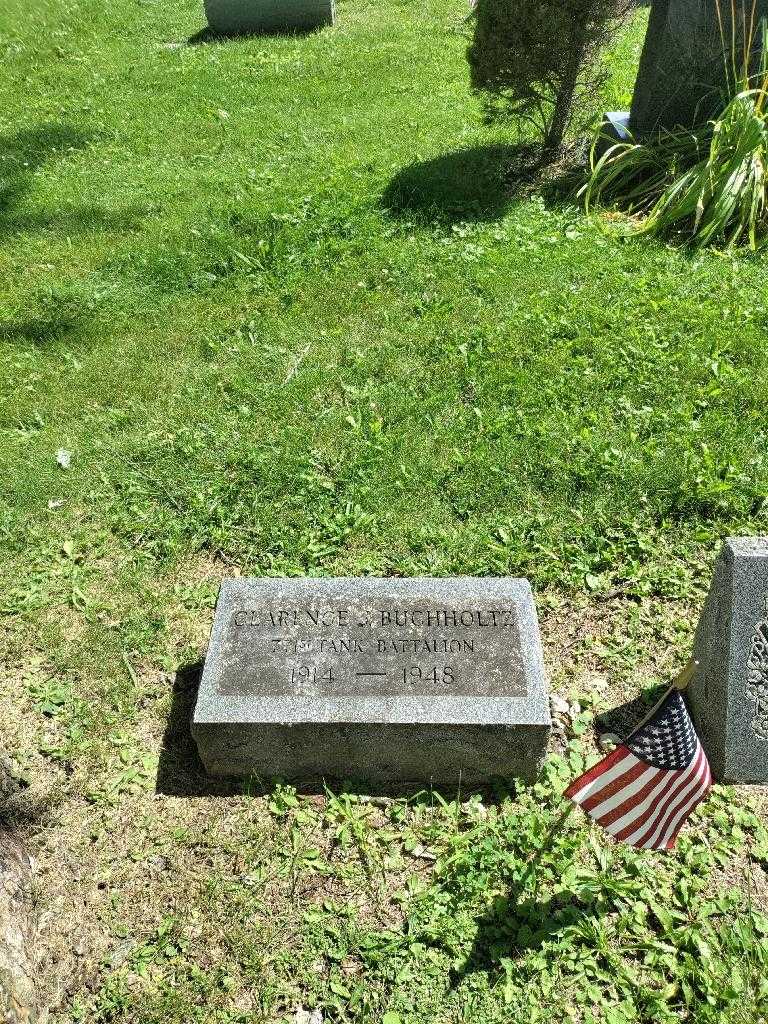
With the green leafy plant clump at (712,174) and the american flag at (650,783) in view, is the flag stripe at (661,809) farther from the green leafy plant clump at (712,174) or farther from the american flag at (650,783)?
the green leafy plant clump at (712,174)

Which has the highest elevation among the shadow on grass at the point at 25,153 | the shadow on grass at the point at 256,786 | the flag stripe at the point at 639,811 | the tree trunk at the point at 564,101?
the tree trunk at the point at 564,101

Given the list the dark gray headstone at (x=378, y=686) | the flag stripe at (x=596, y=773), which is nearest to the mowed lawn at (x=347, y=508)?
the dark gray headstone at (x=378, y=686)

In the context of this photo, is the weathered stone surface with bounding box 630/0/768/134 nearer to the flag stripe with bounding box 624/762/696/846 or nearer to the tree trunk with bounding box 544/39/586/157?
the tree trunk with bounding box 544/39/586/157

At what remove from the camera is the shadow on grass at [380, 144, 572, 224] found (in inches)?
297

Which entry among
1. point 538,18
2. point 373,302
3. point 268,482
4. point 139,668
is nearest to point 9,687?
point 139,668

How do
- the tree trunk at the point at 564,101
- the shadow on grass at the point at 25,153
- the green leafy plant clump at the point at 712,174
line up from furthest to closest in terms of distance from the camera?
the shadow on grass at the point at 25,153
the tree trunk at the point at 564,101
the green leafy plant clump at the point at 712,174

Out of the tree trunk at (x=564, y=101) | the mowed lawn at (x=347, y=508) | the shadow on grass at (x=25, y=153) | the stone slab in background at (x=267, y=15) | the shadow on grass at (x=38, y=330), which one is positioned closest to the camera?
the mowed lawn at (x=347, y=508)

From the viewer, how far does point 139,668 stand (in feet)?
13.7

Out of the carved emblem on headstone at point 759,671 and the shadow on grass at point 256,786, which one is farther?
the shadow on grass at point 256,786

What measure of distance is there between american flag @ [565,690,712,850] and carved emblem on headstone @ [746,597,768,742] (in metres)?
0.51

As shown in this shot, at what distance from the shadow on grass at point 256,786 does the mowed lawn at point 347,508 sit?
0.01m

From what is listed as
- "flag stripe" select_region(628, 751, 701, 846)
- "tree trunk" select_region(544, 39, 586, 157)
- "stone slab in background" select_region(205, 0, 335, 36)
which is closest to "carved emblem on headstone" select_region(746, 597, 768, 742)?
"flag stripe" select_region(628, 751, 701, 846)

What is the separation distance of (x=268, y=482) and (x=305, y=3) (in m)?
9.64

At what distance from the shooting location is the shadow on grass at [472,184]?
754cm
